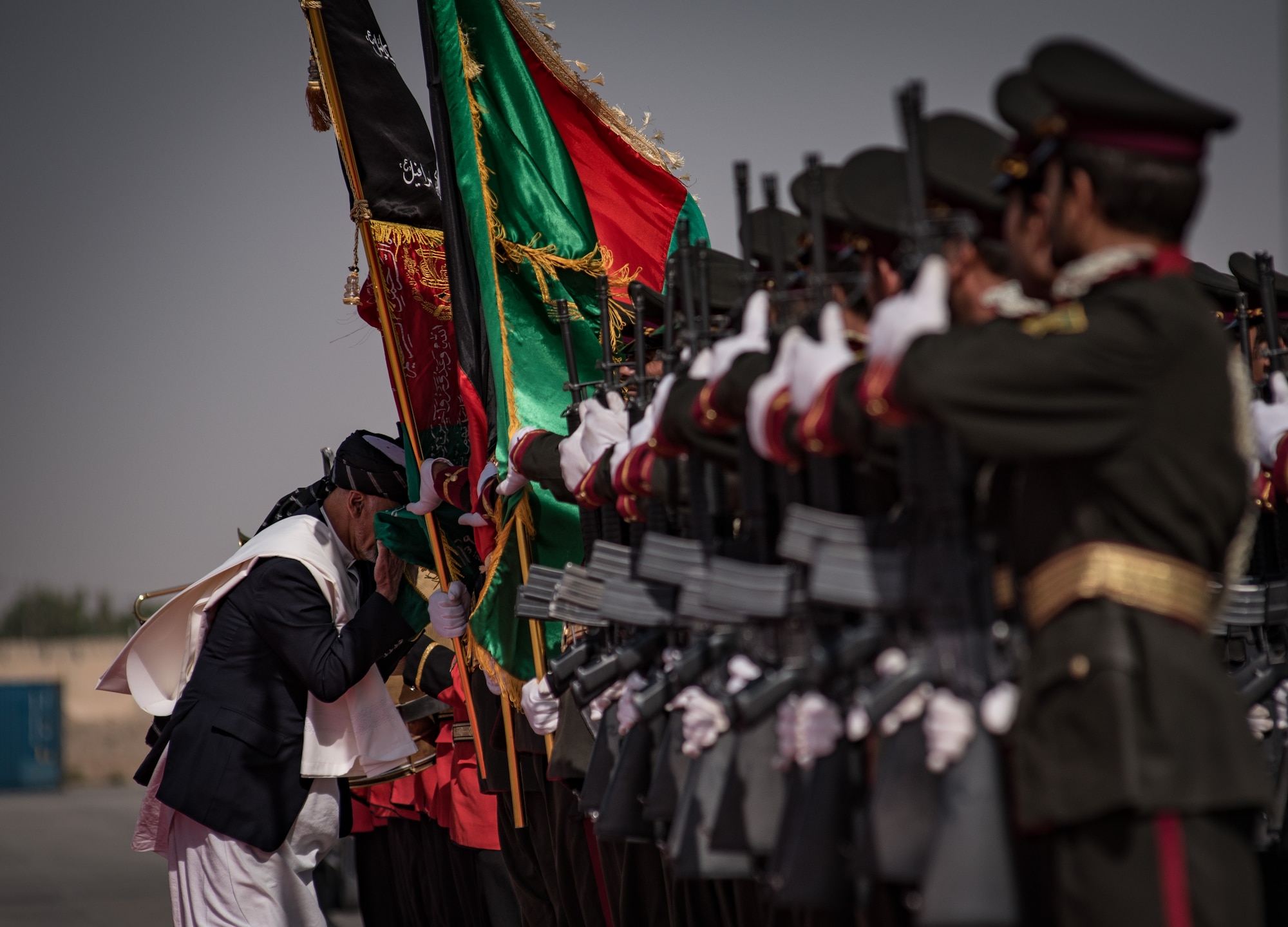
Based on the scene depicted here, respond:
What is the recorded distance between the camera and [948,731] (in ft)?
8.13

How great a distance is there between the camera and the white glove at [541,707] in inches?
195

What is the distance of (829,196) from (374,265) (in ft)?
9.30

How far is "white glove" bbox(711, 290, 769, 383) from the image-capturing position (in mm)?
3310

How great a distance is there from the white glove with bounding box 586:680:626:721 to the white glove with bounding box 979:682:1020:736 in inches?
62.4

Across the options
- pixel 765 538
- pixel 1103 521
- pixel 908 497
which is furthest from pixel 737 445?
pixel 1103 521

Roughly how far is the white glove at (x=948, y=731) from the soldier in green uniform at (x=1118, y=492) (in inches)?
3.0

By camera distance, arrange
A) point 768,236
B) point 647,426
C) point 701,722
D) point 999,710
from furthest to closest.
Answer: point 647,426 → point 768,236 → point 701,722 → point 999,710

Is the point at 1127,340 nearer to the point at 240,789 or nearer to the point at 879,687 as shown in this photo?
the point at 879,687

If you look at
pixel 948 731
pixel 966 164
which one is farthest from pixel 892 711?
pixel 966 164

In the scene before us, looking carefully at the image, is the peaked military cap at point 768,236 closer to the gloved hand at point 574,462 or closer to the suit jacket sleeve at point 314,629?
the gloved hand at point 574,462

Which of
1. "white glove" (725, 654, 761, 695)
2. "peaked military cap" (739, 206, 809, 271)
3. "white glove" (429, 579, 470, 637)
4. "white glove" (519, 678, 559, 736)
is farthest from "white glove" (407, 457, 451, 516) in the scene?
"white glove" (725, 654, 761, 695)

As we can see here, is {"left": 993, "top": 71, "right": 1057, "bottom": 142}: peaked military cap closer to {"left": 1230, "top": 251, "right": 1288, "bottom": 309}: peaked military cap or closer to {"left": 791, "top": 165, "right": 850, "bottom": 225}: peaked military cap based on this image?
{"left": 791, "top": 165, "right": 850, "bottom": 225}: peaked military cap

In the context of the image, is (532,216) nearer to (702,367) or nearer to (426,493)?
(426,493)

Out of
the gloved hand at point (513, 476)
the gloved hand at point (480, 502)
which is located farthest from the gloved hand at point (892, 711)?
the gloved hand at point (480, 502)
